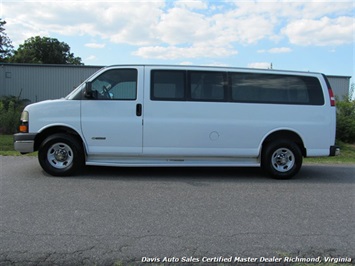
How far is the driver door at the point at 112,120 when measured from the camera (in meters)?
7.20

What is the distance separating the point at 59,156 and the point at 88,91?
57.4 inches

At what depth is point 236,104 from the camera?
293 inches

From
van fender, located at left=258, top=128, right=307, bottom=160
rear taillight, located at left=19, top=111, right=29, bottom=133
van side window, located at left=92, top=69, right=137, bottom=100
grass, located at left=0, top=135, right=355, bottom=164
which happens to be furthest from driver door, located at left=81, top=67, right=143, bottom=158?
grass, located at left=0, top=135, right=355, bottom=164

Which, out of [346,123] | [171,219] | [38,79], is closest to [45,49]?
[38,79]

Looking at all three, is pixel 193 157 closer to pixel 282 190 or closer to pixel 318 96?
pixel 282 190

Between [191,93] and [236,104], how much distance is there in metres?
0.96

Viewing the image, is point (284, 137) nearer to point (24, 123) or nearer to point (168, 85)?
point (168, 85)

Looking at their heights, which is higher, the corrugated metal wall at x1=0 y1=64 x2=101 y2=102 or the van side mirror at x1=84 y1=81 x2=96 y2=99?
the corrugated metal wall at x1=0 y1=64 x2=101 y2=102

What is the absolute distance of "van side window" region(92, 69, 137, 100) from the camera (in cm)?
727

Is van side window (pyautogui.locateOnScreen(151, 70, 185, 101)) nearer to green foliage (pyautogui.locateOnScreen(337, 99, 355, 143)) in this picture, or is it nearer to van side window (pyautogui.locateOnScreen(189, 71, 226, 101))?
van side window (pyautogui.locateOnScreen(189, 71, 226, 101))

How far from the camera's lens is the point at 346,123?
1666 cm

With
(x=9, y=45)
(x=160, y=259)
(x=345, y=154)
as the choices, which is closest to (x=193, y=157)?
(x=160, y=259)

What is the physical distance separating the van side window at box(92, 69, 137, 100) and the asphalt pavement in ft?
5.46

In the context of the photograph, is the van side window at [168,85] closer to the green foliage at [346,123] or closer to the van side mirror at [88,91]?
the van side mirror at [88,91]
